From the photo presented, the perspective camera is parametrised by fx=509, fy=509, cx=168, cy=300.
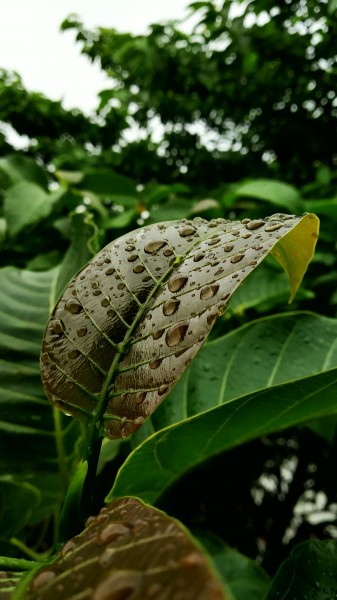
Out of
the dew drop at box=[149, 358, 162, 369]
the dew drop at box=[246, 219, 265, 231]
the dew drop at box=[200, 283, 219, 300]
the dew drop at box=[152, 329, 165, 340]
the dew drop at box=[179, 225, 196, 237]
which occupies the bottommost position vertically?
the dew drop at box=[149, 358, 162, 369]

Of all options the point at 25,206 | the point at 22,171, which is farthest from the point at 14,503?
the point at 22,171

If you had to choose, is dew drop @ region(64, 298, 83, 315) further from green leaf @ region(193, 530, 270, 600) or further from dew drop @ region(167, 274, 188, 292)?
green leaf @ region(193, 530, 270, 600)

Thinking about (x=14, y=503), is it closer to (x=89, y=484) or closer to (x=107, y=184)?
(x=89, y=484)

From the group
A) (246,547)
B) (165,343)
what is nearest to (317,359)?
(165,343)

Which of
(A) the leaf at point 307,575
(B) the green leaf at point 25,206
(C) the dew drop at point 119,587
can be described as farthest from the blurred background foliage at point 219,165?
(C) the dew drop at point 119,587

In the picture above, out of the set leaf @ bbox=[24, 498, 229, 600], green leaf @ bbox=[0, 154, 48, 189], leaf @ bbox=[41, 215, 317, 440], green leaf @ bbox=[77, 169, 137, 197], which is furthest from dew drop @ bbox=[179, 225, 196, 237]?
green leaf @ bbox=[0, 154, 48, 189]

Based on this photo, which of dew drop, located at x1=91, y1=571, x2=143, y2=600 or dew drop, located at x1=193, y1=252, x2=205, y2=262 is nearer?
dew drop, located at x1=91, y1=571, x2=143, y2=600

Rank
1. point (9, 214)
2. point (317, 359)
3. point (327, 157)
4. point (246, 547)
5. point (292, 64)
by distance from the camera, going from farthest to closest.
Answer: point (327, 157), point (292, 64), point (246, 547), point (9, 214), point (317, 359)

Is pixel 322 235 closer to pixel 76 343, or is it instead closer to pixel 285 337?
pixel 285 337
